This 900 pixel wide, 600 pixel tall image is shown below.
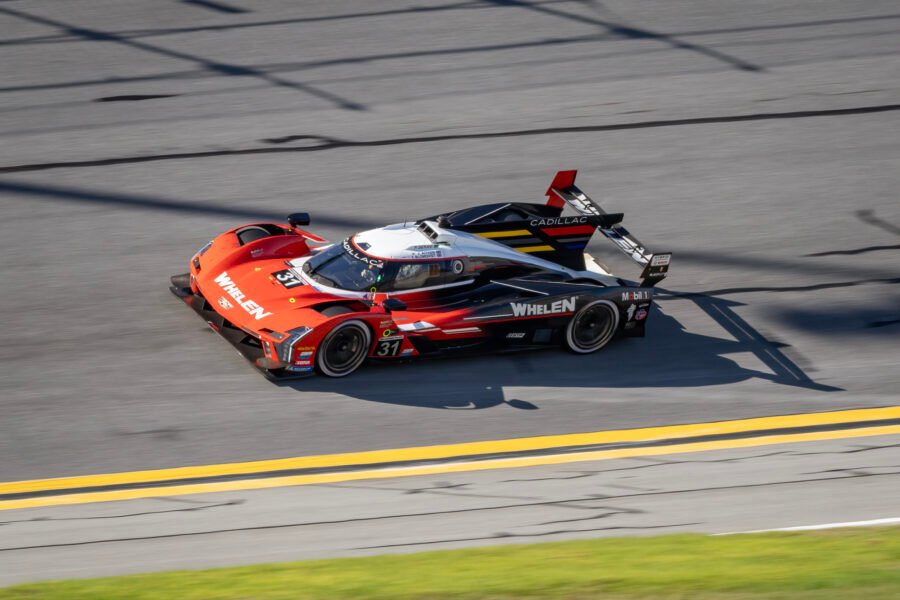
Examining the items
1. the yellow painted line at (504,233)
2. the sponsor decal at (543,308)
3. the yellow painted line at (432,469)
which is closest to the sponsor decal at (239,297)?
the yellow painted line at (432,469)

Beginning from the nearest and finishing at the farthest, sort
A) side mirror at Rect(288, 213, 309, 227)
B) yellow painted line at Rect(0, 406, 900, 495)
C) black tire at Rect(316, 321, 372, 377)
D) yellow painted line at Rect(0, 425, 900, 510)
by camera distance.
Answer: yellow painted line at Rect(0, 425, 900, 510) < yellow painted line at Rect(0, 406, 900, 495) < black tire at Rect(316, 321, 372, 377) < side mirror at Rect(288, 213, 309, 227)

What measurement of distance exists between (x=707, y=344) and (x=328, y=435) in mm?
4324

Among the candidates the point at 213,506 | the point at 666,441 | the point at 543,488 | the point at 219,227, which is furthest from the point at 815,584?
the point at 219,227

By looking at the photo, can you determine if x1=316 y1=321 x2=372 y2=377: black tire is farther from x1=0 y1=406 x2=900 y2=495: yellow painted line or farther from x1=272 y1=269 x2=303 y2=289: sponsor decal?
x1=0 y1=406 x2=900 y2=495: yellow painted line

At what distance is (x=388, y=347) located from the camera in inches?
459

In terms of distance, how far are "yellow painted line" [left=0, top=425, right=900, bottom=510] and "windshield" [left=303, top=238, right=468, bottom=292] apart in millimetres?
2496

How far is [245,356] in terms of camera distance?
37.7 feet

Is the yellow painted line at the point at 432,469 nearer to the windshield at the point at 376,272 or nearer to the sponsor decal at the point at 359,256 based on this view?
the windshield at the point at 376,272

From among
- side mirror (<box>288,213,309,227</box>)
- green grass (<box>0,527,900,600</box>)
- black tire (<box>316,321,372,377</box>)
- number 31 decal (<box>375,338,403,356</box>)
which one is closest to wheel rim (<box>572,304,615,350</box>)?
number 31 decal (<box>375,338,403,356</box>)

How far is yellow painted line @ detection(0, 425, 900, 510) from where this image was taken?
9.52 m

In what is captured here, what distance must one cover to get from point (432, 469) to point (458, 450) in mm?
428

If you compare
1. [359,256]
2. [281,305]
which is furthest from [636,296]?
[281,305]

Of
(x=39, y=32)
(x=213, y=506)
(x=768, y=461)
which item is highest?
(x=39, y=32)

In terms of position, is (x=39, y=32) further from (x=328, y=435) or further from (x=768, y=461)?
(x=768, y=461)
